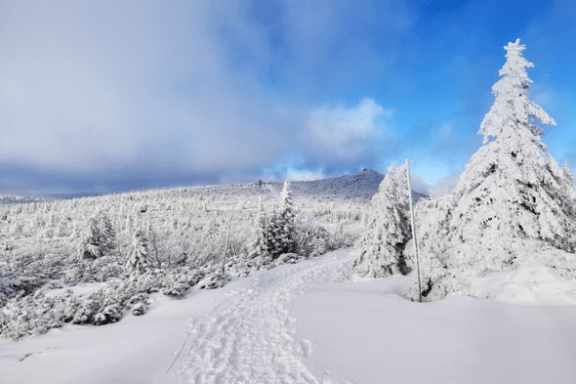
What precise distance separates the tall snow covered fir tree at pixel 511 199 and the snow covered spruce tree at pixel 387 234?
583 centimetres

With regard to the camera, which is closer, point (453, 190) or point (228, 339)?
point (228, 339)

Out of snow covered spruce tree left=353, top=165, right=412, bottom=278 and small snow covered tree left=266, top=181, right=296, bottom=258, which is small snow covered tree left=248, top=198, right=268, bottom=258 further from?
snow covered spruce tree left=353, top=165, right=412, bottom=278

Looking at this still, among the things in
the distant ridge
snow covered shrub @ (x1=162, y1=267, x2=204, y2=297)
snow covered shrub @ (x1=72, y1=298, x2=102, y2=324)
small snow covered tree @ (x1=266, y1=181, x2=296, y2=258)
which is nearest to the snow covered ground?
snow covered shrub @ (x1=72, y1=298, x2=102, y2=324)

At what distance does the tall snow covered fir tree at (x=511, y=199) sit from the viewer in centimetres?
745

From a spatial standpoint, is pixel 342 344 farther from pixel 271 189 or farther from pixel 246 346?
pixel 271 189

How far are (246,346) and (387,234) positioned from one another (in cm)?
1188

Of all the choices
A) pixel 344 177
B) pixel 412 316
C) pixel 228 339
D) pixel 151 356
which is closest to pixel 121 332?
pixel 151 356

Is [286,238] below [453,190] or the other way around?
below

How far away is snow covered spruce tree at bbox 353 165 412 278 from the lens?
15.3m

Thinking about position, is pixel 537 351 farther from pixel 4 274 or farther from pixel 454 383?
pixel 4 274

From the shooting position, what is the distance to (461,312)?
666 cm

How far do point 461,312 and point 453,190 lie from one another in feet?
17.8

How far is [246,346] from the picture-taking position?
258 inches

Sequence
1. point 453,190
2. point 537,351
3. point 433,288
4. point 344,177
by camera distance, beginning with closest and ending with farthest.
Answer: point 537,351 → point 433,288 → point 453,190 → point 344,177
